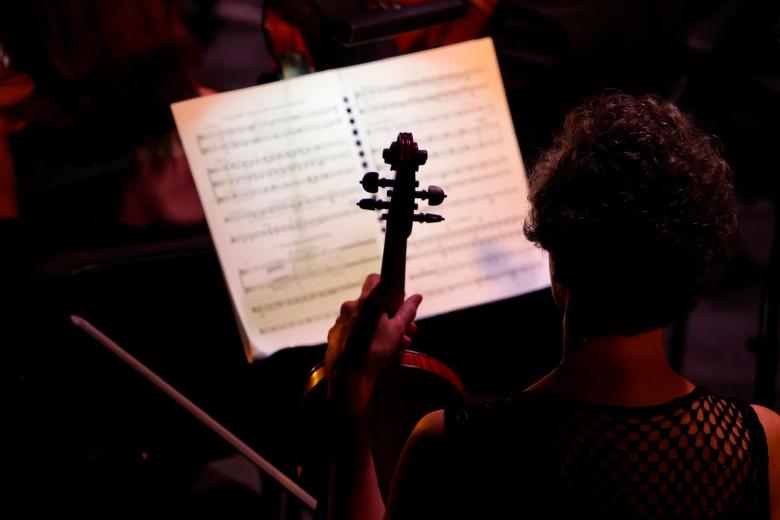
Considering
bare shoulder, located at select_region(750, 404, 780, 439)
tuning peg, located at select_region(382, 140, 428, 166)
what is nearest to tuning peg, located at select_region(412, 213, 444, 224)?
tuning peg, located at select_region(382, 140, 428, 166)

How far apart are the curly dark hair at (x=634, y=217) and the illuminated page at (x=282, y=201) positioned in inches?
28.8

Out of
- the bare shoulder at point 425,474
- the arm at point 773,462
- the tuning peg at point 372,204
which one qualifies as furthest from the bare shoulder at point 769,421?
the tuning peg at point 372,204

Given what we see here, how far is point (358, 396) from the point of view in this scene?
1.20m

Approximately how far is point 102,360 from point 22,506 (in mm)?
376

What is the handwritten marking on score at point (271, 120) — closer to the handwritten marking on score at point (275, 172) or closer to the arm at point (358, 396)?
→ the handwritten marking on score at point (275, 172)

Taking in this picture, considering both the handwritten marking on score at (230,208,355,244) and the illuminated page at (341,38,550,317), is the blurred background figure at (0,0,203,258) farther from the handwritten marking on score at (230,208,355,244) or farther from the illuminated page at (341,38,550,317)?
the illuminated page at (341,38,550,317)

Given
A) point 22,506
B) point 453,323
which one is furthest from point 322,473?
point 22,506

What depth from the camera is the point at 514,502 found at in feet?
3.44

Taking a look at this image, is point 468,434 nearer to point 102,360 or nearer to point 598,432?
point 598,432

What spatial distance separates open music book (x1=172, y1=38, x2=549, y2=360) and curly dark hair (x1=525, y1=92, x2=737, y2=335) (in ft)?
2.32

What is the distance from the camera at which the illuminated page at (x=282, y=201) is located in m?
1.72

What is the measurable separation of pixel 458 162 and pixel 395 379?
0.50m

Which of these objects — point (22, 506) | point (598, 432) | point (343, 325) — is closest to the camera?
point (598, 432)

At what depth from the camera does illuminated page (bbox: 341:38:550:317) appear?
1771 millimetres
